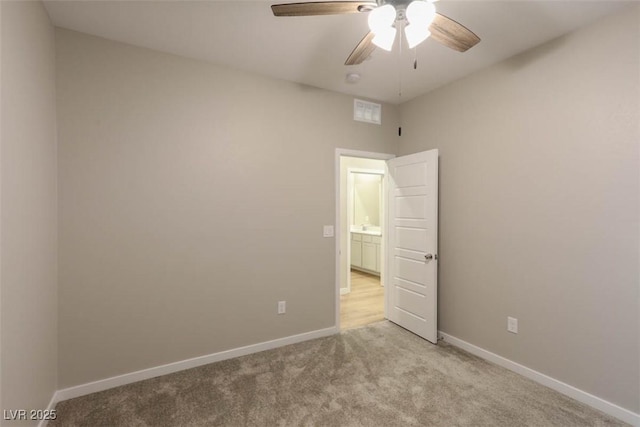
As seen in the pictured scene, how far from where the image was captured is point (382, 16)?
142 centimetres

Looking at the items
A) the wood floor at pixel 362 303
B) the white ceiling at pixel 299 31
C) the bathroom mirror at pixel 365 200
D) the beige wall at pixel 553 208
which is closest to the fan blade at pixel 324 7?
the white ceiling at pixel 299 31

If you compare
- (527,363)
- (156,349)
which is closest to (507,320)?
(527,363)

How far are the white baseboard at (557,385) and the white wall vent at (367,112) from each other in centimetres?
260

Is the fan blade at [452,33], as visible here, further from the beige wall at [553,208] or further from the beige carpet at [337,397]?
the beige carpet at [337,397]

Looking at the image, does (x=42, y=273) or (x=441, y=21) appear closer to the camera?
(x=441, y=21)

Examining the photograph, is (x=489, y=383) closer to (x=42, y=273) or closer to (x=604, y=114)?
(x=604, y=114)

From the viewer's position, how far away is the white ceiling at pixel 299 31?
74.5 inches

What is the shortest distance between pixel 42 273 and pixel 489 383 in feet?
10.8

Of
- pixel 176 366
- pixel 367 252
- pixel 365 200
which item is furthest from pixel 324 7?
pixel 365 200

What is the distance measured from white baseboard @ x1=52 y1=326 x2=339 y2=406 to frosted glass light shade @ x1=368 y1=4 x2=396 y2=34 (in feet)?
9.13

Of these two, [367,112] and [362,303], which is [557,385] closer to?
[362,303]

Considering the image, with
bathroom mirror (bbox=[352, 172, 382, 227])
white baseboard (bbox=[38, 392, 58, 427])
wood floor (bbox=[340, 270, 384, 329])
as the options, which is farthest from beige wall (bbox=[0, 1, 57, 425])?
bathroom mirror (bbox=[352, 172, 382, 227])

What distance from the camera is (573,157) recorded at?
6.93 feet

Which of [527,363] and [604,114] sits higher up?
[604,114]
